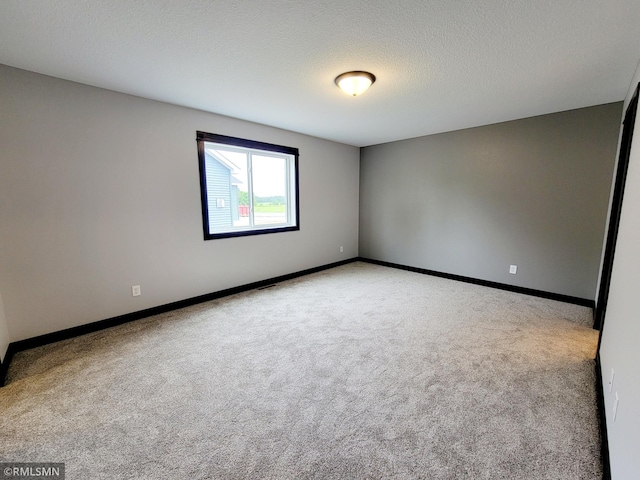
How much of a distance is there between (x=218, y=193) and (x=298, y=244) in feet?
5.11

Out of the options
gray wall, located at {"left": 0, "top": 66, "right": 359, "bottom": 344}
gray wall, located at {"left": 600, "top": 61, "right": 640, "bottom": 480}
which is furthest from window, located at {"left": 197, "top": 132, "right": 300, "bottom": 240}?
gray wall, located at {"left": 600, "top": 61, "right": 640, "bottom": 480}

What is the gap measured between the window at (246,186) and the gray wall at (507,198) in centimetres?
188

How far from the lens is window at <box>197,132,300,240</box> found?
11.7 ft

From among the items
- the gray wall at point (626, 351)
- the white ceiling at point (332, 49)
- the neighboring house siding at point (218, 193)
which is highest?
the white ceiling at point (332, 49)

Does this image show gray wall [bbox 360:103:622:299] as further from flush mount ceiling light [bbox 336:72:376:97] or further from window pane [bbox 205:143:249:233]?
window pane [bbox 205:143:249:233]

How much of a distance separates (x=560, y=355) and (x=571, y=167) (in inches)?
92.9

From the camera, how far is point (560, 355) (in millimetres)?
2301

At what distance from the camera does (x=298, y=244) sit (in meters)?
4.67

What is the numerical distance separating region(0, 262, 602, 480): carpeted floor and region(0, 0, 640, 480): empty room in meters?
0.02

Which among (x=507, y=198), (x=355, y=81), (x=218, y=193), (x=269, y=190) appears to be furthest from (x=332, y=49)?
(x=507, y=198)

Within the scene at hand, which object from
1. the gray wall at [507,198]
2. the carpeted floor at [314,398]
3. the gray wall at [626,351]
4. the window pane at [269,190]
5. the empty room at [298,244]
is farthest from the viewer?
the window pane at [269,190]

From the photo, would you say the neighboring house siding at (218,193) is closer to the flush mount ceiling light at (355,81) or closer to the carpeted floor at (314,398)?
the carpeted floor at (314,398)

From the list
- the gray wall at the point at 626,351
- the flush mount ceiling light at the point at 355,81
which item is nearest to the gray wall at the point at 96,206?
the flush mount ceiling light at the point at 355,81

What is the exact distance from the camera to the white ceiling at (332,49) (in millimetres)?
1583
